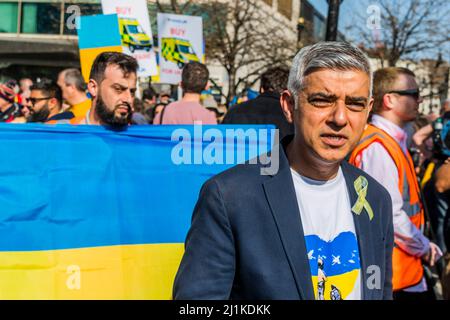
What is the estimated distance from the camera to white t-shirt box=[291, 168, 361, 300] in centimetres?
218

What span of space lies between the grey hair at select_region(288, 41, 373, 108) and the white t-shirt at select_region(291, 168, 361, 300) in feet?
1.01

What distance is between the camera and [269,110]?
18.2ft

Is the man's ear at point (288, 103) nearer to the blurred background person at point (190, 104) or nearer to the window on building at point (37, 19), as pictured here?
the blurred background person at point (190, 104)

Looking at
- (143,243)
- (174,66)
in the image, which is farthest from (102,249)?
(174,66)

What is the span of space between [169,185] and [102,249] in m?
0.54

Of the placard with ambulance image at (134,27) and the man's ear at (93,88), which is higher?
the placard with ambulance image at (134,27)

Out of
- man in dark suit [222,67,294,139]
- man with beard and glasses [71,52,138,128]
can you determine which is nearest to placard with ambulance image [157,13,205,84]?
man in dark suit [222,67,294,139]

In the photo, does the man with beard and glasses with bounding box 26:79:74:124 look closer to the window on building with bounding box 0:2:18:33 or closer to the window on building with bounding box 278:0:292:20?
the window on building with bounding box 278:0:292:20

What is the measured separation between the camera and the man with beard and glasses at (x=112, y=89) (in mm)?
4422

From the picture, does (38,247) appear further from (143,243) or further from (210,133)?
(210,133)

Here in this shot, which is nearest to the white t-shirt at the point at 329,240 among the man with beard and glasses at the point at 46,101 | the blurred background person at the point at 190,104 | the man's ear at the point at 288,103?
the man's ear at the point at 288,103

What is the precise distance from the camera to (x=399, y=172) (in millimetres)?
4012

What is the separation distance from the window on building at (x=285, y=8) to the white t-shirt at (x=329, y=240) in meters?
31.5

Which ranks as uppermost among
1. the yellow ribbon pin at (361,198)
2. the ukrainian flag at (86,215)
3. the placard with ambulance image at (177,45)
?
the placard with ambulance image at (177,45)
